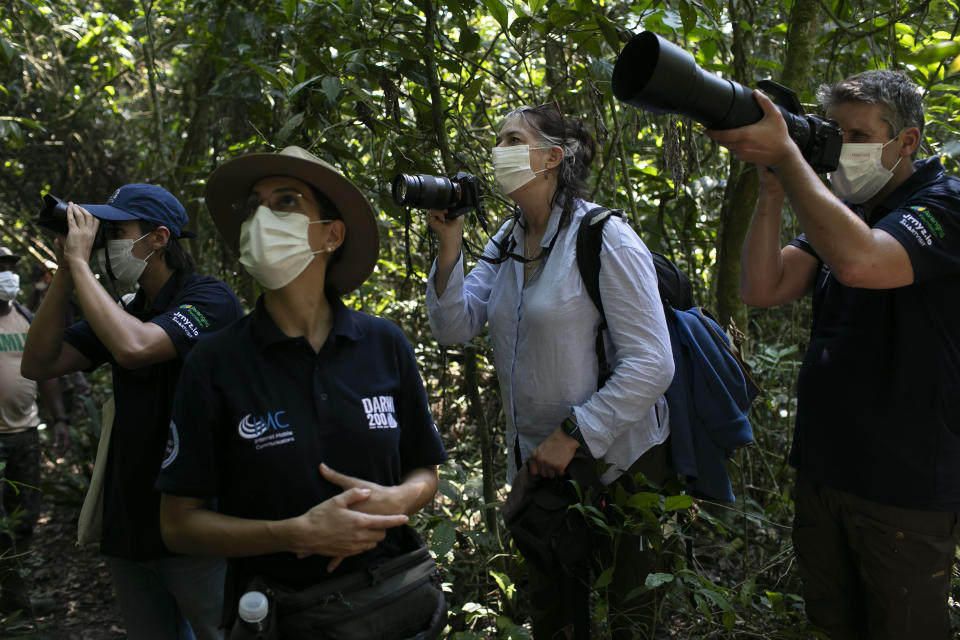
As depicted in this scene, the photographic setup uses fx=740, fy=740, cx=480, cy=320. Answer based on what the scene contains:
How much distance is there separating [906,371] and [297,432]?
5.42 feet

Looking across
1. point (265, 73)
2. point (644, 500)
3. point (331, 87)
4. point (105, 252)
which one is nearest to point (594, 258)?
point (644, 500)

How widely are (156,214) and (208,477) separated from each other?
1.21m

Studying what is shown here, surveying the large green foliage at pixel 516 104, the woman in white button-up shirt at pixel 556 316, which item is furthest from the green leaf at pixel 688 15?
the woman in white button-up shirt at pixel 556 316

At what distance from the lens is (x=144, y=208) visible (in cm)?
250

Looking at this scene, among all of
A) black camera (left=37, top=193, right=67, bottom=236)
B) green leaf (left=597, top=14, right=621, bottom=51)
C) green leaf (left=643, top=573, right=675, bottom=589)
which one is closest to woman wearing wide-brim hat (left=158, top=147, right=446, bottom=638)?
green leaf (left=643, top=573, right=675, bottom=589)

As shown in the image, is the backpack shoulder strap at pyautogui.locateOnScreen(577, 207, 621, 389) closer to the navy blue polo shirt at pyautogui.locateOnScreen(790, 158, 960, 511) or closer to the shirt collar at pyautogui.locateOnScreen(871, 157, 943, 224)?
the navy blue polo shirt at pyautogui.locateOnScreen(790, 158, 960, 511)

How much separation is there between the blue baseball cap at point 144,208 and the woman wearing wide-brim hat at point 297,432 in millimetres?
702

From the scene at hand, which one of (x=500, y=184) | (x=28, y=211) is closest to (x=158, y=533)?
(x=500, y=184)

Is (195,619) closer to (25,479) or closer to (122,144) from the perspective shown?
(25,479)

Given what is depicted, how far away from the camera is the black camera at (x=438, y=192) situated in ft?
7.73

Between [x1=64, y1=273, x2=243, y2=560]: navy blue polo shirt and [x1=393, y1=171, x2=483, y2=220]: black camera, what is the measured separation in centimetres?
74

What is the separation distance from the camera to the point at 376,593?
167 cm

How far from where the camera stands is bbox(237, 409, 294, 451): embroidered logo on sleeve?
1662 mm

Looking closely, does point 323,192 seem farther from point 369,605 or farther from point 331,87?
point 331,87
